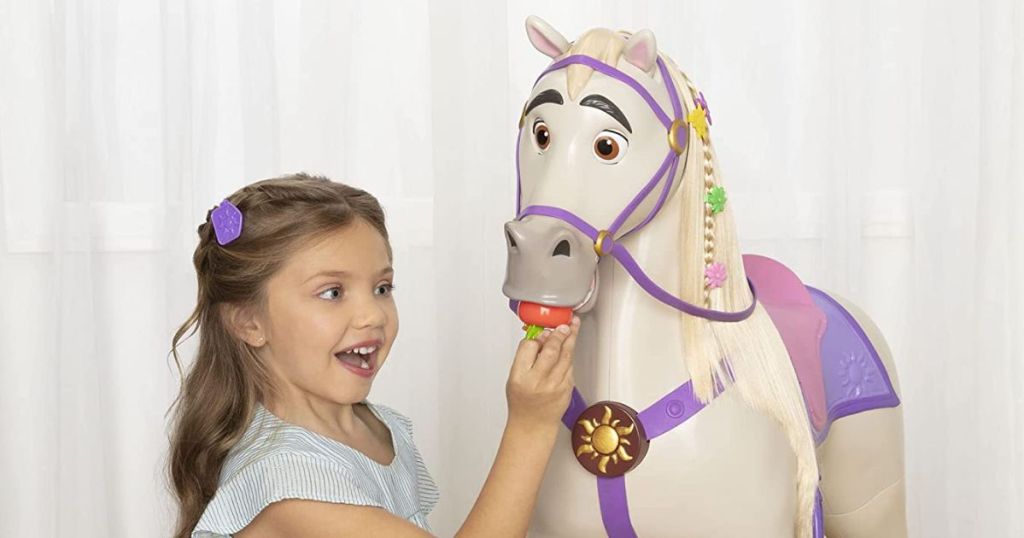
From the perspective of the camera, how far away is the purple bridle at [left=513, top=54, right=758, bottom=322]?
1079 mm

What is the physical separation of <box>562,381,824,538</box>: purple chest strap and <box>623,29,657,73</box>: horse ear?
330 millimetres

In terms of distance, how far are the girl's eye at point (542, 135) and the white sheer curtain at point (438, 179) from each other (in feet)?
2.68

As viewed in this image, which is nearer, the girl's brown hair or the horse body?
the horse body

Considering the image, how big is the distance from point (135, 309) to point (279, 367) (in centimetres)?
80

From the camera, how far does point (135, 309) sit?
1968mm

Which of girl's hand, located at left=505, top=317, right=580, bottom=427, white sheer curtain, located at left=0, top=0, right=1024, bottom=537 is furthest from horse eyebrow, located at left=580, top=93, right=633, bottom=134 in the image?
white sheer curtain, located at left=0, top=0, right=1024, bottom=537

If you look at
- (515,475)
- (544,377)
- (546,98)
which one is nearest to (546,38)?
(546,98)

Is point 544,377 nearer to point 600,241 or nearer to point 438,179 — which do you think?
point 600,241

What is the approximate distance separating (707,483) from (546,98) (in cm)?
42

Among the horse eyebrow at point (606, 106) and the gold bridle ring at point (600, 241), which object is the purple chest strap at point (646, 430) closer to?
the gold bridle ring at point (600, 241)

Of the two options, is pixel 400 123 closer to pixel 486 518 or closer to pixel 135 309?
pixel 135 309

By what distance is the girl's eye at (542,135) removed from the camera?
3.61ft

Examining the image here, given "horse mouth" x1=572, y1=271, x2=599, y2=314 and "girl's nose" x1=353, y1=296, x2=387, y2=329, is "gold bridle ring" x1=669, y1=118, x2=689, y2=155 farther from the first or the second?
"girl's nose" x1=353, y1=296, x2=387, y2=329

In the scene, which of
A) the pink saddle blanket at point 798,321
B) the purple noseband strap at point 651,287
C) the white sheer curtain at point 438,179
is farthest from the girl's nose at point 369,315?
the white sheer curtain at point 438,179
